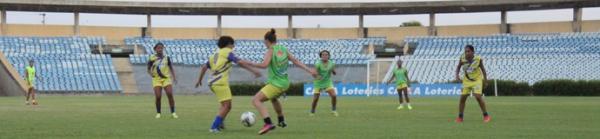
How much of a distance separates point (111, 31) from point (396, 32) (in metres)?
22.9

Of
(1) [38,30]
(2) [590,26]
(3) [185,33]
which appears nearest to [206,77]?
(3) [185,33]

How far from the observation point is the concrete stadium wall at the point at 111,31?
75750mm

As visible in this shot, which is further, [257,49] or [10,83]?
[257,49]

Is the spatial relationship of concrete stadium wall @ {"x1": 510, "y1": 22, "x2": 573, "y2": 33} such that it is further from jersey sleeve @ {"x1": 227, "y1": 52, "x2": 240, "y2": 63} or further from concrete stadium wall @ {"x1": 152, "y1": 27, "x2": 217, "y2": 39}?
jersey sleeve @ {"x1": 227, "y1": 52, "x2": 240, "y2": 63}

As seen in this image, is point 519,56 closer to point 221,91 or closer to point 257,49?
point 257,49

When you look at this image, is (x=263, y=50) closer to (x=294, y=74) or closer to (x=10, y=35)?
(x=294, y=74)

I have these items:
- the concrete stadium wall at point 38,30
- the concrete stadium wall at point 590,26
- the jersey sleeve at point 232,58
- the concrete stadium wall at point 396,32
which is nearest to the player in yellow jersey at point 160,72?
the jersey sleeve at point 232,58

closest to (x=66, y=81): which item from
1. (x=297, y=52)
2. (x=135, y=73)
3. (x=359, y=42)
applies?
(x=135, y=73)

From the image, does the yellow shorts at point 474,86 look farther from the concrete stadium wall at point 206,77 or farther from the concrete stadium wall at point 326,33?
the concrete stadium wall at point 326,33

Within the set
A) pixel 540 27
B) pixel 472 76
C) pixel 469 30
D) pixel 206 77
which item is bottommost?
pixel 206 77

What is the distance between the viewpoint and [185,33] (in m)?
78.6

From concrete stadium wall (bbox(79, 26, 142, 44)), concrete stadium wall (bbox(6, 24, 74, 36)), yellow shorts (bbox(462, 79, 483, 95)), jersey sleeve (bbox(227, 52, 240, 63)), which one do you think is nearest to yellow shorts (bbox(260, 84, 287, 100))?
jersey sleeve (bbox(227, 52, 240, 63))

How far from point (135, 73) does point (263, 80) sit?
902cm

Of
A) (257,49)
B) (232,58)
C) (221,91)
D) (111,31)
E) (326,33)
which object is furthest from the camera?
(326,33)
